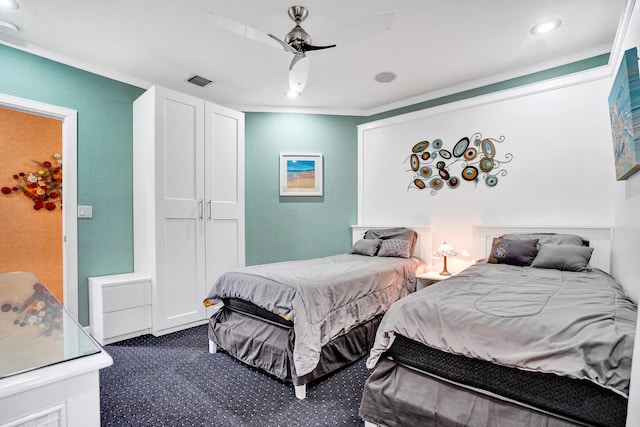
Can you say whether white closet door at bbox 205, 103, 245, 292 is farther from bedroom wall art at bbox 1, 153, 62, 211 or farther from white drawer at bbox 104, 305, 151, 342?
bedroom wall art at bbox 1, 153, 62, 211

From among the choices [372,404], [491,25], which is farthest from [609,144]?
[372,404]

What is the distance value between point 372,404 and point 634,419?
0.99m

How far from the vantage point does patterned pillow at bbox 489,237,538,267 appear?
8.87 feet

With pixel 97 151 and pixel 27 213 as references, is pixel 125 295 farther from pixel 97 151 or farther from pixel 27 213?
pixel 27 213

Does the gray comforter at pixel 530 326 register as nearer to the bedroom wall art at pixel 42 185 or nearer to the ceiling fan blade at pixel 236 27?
the ceiling fan blade at pixel 236 27

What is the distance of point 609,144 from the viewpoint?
2.82 metres

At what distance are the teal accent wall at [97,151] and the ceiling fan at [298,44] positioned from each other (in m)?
2.02

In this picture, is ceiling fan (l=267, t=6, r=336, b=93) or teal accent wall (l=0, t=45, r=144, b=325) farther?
teal accent wall (l=0, t=45, r=144, b=325)

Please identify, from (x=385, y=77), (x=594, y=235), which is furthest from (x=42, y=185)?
(x=594, y=235)

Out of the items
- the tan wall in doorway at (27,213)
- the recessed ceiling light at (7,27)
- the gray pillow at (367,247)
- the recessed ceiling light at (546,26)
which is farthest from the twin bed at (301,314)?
the tan wall in doorway at (27,213)

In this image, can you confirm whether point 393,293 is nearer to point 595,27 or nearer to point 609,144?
point 609,144

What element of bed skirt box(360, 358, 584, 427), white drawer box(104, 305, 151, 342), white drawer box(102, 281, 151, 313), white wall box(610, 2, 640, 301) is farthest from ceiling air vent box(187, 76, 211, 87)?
white wall box(610, 2, 640, 301)

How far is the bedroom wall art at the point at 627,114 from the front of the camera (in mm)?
1719

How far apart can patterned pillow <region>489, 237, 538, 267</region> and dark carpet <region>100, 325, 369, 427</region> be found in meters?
1.53
